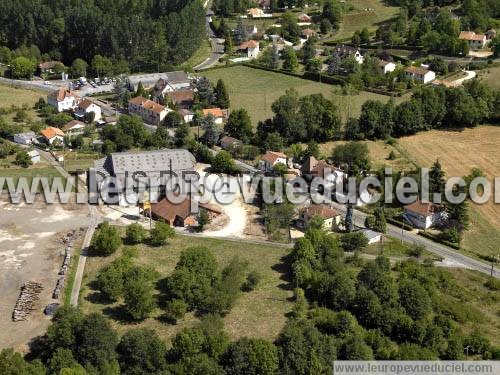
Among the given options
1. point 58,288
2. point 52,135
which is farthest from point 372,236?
point 52,135

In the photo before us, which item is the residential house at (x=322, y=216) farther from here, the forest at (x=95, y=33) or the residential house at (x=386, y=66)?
the forest at (x=95, y=33)

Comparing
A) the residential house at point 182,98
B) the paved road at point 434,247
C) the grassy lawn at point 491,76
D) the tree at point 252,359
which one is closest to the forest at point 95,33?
the residential house at point 182,98

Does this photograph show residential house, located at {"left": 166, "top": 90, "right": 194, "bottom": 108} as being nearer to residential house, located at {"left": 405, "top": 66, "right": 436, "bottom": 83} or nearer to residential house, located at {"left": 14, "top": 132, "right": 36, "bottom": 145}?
residential house, located at {"left": 14, "top": 132, "right": 36, "bottom": 145}

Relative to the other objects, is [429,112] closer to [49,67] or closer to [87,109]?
[87,109]

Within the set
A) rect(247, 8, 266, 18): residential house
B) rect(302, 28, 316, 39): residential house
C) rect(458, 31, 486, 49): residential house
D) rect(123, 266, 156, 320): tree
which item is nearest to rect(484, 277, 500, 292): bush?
rect(123, 266, 156, 320): tree

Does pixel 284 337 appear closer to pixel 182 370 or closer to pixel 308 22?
pixel 182 370

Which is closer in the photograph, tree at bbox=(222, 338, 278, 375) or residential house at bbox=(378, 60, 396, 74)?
tree at bbox=(222, 338, 278, 375)

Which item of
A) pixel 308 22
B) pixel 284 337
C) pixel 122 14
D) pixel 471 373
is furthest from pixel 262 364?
pixel 308 22
